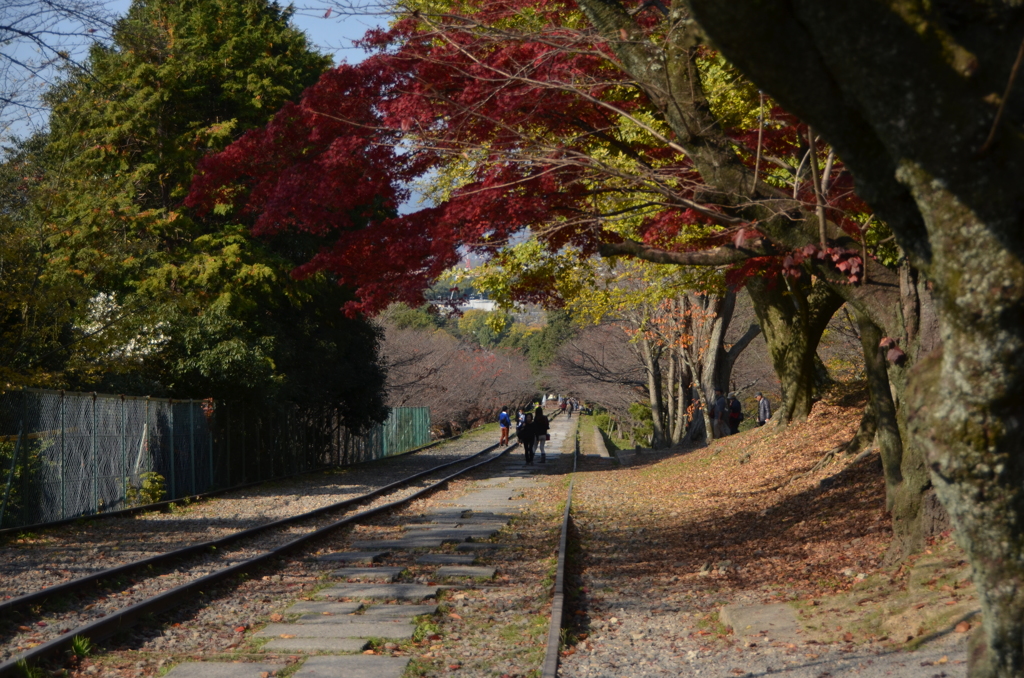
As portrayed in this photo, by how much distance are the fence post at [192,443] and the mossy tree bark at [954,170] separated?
19.0 metres

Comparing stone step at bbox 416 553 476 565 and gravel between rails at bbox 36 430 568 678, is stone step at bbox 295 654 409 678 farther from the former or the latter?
stone step at bbox 416 553 476 565

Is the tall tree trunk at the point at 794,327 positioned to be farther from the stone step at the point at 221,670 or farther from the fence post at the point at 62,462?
the stone step at the point at 221,670

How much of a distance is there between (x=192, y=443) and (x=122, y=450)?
2889 millimetres

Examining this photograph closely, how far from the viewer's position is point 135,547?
40.9 ft

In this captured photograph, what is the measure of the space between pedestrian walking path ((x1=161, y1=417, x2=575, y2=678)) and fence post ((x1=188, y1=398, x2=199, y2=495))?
23.8ft

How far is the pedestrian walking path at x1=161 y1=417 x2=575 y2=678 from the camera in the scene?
6.35 meters

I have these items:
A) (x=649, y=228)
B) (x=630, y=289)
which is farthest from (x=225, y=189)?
(x=630, y=289)

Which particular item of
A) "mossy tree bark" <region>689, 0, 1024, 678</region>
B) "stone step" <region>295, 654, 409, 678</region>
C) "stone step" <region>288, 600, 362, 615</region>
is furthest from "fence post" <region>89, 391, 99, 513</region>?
"mossy tree bark" <region>689, 0, 1024, 678</region>

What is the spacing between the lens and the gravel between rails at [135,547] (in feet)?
26.0

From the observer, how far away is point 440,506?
59.3 feet

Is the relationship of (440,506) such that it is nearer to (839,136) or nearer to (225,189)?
(225,189)

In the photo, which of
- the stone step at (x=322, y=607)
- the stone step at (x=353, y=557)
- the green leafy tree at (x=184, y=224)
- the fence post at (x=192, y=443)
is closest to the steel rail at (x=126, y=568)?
the stone step at (x=353, y=557)

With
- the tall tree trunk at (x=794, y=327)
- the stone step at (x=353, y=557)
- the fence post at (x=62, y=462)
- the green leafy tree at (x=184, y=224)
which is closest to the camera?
the stone step at (x=353, y=557)

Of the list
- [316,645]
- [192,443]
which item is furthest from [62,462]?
[316,645]
